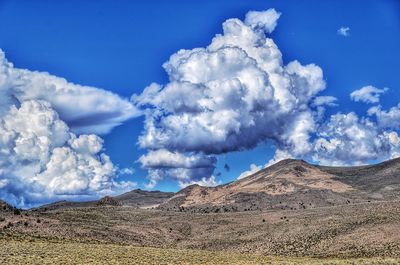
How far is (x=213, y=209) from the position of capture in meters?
131

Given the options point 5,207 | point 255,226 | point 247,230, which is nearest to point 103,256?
point 247,230

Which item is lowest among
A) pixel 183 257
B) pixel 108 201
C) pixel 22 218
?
pixel 183 257

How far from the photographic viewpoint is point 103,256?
59531mm

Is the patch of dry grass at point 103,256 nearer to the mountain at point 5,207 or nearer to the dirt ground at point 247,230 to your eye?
the dirt ground at point 247,230

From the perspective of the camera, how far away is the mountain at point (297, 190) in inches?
5138

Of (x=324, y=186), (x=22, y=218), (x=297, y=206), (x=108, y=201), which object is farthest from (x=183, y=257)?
(x=324, y=186)

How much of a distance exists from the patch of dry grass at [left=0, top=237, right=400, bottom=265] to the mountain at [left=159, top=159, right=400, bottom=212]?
Answer: 6269cm

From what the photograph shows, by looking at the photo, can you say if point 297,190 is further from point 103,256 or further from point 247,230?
point 103,256

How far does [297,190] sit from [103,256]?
8829 centimetres

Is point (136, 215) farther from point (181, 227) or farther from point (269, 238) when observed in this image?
point (269, 238)

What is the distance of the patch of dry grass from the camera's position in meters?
54.8

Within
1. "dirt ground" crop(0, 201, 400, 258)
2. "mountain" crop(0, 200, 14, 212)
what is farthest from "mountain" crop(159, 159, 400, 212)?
A: "mountain" crop(0, 200, 14, 212)

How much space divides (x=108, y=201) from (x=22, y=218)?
56938 mm

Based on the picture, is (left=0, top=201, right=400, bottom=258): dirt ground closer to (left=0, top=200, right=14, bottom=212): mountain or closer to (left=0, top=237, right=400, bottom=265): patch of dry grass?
(left=0, top=200, right=14, bottom=212): mountain
